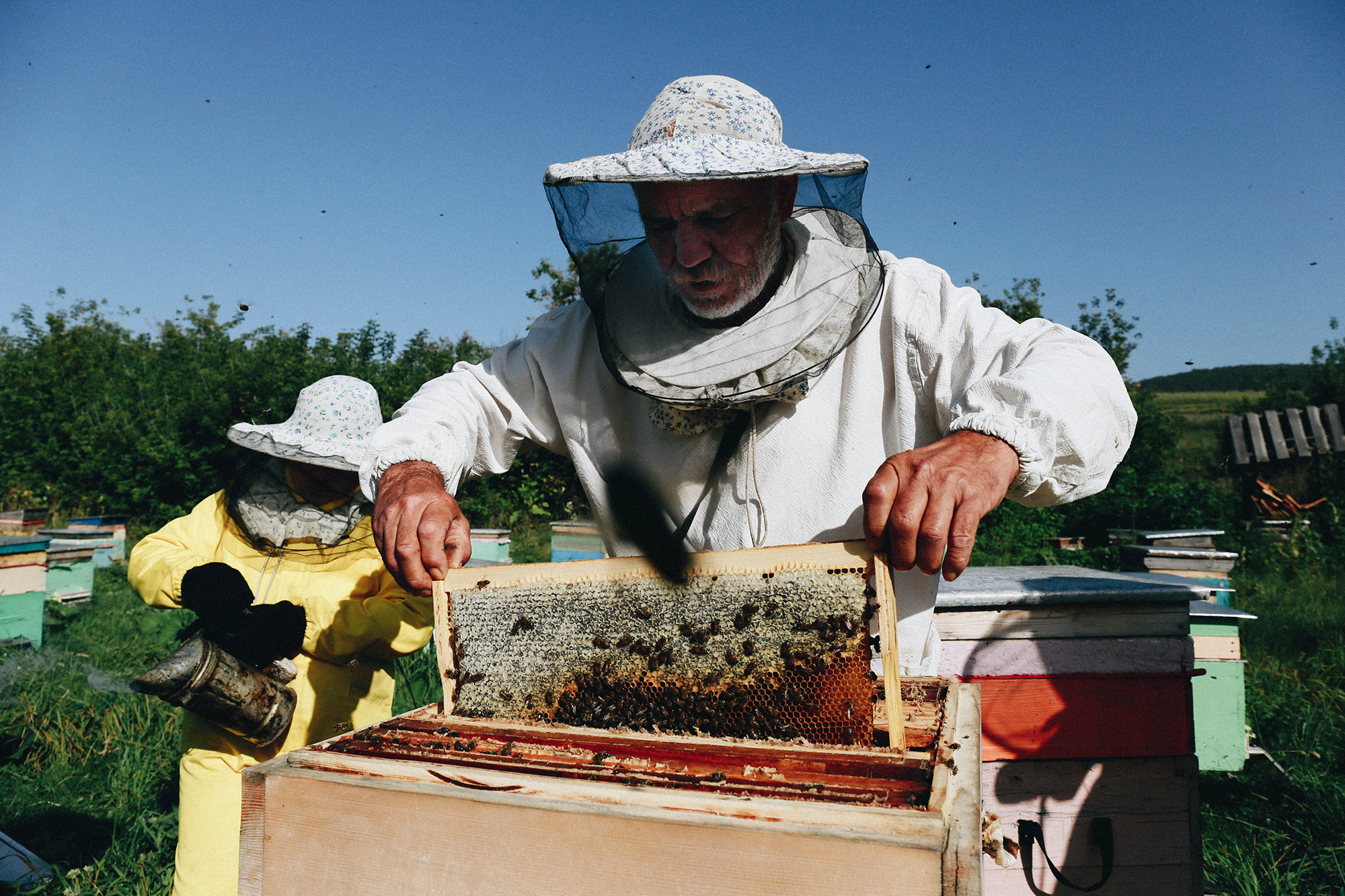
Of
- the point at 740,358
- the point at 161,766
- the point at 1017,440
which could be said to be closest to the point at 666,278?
the point at 740,358

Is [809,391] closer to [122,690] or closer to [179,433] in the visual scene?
[122,690]

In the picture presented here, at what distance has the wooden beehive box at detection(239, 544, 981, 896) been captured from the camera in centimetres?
101

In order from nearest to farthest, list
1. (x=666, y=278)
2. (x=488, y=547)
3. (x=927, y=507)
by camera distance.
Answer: (x=927, y=507)
(x=666, y=278)
(x=488, y=547)

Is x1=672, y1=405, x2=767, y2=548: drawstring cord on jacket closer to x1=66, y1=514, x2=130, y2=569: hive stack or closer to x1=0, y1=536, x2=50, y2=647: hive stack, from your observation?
x1=0, y1=536, x2=50, y2=647: hive stack

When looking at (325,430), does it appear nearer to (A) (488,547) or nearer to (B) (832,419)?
(B) (832,419)

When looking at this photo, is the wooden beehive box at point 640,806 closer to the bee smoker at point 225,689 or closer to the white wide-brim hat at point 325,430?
the bee smoker at point 225,689

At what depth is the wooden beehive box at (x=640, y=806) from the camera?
1.01 meters

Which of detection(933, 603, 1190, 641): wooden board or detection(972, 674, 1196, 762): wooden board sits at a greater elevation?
detection(933, 603, 1190, 641): wooden board

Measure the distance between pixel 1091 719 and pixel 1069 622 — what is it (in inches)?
12.7

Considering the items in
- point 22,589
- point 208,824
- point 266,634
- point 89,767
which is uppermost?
point 266,634

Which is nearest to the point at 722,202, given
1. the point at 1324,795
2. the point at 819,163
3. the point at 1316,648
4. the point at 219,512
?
the point at 819,163

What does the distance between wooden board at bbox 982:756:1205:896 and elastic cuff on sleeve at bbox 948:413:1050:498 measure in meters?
1.46

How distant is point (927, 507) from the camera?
1348 millimetres

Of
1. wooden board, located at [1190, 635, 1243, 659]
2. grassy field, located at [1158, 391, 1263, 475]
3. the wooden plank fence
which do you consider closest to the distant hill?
grassy field, located at [1158, 391, 1263, 475]
